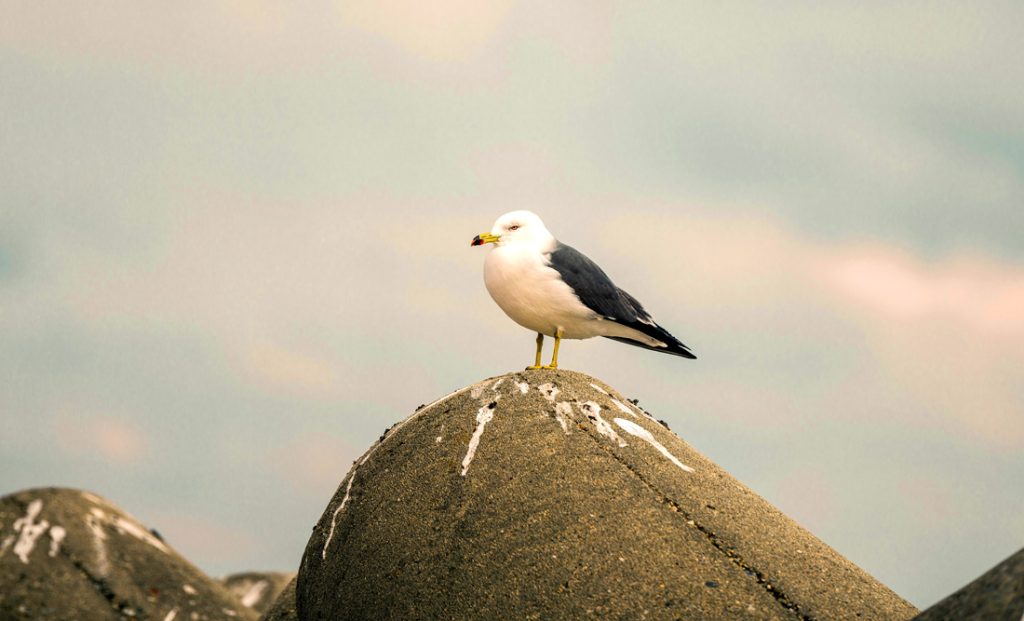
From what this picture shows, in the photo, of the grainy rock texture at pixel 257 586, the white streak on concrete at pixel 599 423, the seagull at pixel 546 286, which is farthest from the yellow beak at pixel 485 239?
the grainy rock texture at pixel 257 586

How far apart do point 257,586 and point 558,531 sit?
9.82 m

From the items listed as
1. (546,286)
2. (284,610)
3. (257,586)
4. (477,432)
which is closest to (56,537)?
(284,610)

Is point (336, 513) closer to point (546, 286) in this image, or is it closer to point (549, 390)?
point (549, 390)

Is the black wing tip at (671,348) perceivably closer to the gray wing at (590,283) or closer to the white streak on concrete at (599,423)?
the gray wing at (590,283)

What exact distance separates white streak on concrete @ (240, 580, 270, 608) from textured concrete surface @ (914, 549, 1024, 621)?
1143 cm

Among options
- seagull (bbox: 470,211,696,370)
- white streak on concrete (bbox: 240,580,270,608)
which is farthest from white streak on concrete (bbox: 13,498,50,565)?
seagull (bbox: 470,211,696,370)

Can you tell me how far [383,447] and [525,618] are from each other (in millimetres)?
2507

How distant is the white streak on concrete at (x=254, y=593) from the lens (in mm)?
15984

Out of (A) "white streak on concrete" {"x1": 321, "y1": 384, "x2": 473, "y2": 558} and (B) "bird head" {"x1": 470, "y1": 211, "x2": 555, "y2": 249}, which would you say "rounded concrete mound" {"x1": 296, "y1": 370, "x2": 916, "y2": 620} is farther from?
(B) "bird head" {"x1": 470, "y1": 211, "x2": 555, "y2": 249}

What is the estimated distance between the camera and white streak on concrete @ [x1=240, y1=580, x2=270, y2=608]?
1598 centimetres

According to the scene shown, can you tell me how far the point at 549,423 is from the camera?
8.73 m

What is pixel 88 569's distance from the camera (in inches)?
468

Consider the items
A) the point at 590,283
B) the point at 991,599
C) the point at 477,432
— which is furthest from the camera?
the point at 590,283

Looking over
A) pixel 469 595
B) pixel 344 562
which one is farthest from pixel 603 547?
pixel 344 562
